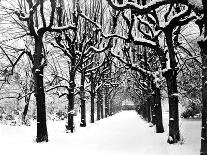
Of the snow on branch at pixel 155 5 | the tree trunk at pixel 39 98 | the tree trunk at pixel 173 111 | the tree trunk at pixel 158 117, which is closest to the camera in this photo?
the snow on branch at pixel 155 5

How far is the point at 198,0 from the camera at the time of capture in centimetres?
900

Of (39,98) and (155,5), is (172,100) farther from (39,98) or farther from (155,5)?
(39,98)

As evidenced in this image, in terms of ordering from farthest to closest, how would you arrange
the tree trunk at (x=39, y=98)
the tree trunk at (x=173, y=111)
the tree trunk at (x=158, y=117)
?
the tree trunk at (x=158, y=117) < the tree trunk at (x=39, y=98) < the tree trunk at (x=173, y=111)

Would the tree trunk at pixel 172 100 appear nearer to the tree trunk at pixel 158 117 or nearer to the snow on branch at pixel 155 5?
the snow on branch at pixel 155 5

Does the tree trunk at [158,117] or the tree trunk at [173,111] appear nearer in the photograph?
the tree trunk at [173,111]

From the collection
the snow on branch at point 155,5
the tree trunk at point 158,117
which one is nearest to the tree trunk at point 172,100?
the snow on branch at point 155,5

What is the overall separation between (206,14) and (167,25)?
4.73 metres

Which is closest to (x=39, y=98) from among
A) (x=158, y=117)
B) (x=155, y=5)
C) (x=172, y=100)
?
(x=172, y=100)

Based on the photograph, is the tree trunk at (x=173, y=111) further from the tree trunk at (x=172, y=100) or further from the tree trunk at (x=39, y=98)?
the tree trunk at (x=39, y=98)

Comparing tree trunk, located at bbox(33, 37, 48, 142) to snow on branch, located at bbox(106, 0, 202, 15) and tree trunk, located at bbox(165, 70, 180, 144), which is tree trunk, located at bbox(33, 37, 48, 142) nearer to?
tree trunk, located at bbox(165, 70, 180, 144)

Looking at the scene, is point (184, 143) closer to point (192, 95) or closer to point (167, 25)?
point (167, 25)

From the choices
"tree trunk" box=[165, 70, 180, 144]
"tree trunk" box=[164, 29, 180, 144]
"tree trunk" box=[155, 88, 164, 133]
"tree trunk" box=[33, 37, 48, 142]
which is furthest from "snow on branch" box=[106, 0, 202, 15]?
"tree trunk" box=[155, 88, 164, 133]

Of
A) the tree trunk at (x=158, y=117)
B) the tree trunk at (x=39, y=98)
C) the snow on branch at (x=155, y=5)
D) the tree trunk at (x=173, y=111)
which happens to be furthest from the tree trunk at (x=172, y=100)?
the tree trunk at (x=39, y=98)

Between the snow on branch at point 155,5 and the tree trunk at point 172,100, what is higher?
the snow on branch at point 155,5
